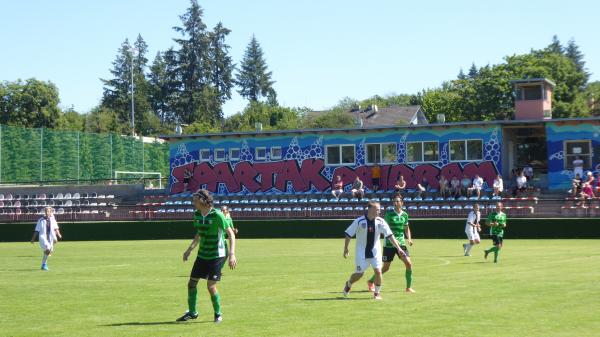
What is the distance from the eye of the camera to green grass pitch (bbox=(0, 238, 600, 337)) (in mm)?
13672

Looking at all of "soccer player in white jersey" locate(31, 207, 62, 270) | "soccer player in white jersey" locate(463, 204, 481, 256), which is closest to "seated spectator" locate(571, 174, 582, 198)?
"soccer player in white jersey" locate(463, 204, 481, 256)

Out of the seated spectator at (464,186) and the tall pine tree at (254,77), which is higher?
the tall pine tree at (254,77)

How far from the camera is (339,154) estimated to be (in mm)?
59844

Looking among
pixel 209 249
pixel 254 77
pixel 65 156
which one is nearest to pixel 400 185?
pixel 65 156

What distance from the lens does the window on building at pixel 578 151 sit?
2060 inches

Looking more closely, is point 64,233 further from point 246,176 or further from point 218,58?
point 218,58

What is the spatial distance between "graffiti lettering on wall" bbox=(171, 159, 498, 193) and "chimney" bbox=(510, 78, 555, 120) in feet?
13.5

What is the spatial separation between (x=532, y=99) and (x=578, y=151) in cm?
473

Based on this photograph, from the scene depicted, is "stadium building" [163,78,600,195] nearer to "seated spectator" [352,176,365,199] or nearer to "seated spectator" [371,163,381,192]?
"seated spectator" [371,163,381,192]

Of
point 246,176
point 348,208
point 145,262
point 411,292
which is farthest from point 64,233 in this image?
point 411,292

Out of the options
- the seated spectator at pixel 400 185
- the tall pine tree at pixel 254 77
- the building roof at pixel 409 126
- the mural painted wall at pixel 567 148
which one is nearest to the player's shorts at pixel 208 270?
the seated spectator at pixel 400 185

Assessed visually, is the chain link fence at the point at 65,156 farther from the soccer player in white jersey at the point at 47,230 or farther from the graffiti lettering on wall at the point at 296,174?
the soccer player in white jersey at the point at 47,230

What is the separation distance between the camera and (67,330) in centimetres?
1388

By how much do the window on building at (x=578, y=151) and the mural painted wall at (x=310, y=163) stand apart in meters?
4.22
